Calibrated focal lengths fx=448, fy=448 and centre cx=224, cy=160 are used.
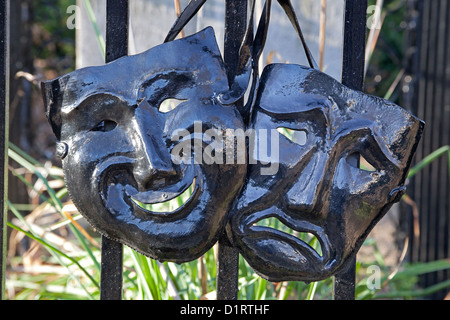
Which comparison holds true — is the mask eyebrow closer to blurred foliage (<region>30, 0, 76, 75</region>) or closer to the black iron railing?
the black iron railing

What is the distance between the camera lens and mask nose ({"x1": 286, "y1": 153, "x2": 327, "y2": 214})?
777 mm

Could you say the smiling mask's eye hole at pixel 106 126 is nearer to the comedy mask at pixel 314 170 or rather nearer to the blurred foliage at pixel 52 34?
the comedy mask at pixel 314 170

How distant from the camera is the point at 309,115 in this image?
805 millimetres

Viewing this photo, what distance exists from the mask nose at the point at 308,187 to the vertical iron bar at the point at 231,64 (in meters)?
0.16

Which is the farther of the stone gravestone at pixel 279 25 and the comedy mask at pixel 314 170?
the stone gravestone at pixel 279 25

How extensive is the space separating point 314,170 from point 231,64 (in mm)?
274

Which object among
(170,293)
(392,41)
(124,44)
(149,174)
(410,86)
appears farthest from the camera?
(392,41)

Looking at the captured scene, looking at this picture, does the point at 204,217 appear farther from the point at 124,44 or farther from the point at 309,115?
the point at 124,44

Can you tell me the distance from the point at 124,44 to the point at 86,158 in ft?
0.77

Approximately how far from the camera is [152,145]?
2.49 feet

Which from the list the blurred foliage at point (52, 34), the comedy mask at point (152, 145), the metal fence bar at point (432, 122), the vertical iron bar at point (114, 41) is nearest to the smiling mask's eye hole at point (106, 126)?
the comedy mask at point (152, 145)

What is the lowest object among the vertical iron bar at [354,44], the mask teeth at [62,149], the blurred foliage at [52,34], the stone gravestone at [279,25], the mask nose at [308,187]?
the mask nose at [308,187]

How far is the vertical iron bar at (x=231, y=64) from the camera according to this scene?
88cm
